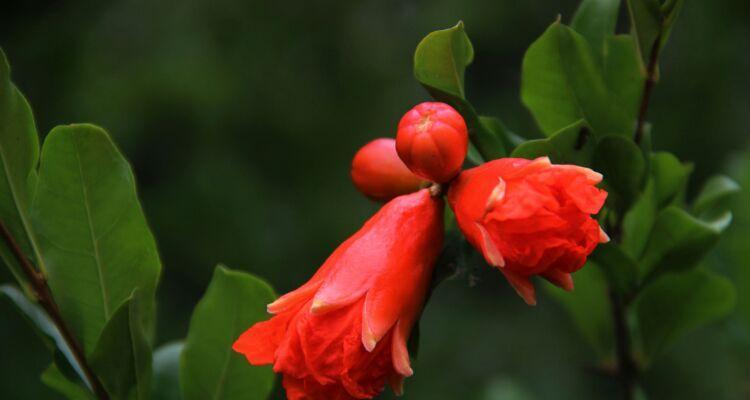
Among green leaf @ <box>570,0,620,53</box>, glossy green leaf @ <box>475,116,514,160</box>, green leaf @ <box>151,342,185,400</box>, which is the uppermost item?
green leaf @ <box>570,0,620,53</box>

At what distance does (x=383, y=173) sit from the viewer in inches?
58.4

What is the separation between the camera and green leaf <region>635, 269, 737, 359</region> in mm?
1766

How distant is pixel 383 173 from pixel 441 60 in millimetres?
186

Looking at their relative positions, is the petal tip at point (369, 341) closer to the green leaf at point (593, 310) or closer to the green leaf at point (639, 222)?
the green leaf at point (639, 222)

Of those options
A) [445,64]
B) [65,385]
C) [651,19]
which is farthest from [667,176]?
[65,385]

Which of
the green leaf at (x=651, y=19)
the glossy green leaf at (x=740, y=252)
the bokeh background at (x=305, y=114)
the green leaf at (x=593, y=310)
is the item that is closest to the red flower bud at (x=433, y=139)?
the green leaf at (x=651, y=19)

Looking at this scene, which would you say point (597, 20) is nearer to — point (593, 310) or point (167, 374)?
point (593, 310)

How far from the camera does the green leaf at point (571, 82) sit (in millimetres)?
1508

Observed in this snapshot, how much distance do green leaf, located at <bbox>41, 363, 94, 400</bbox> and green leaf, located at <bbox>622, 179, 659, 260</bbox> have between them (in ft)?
2.65

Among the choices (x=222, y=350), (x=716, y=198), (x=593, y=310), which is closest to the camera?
(x=222, y=350)

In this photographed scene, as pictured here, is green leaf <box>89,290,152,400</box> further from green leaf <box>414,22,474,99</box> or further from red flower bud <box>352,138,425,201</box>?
green leaf <box>414,22,474,99</box>

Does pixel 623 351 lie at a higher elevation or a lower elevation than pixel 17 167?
lower

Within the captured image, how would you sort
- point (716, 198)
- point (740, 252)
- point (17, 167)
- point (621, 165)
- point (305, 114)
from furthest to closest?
1. point (305, 114)
2. point (740, 252)
3. point (716, 198)
4. point (621, 165)
5. point (17, 167)

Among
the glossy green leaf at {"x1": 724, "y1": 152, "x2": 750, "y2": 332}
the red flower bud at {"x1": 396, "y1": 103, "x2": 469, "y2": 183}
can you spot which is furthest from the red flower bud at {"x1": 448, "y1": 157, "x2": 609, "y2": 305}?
the glossy green leaf at {"x1": 724, "y1": 152, "x2": 750, "y2": 332}
